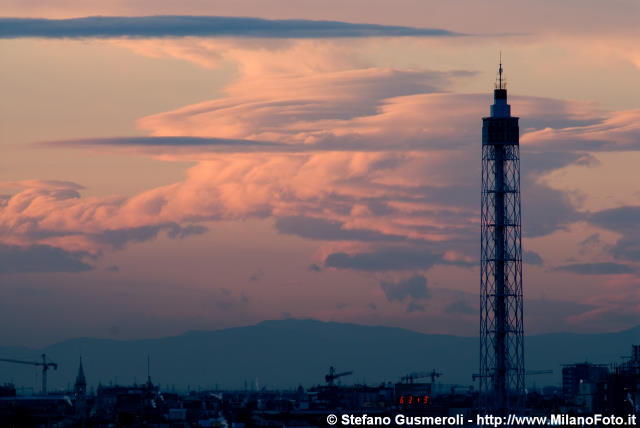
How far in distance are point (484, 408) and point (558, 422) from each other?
9605 millimetres

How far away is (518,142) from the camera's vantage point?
148m

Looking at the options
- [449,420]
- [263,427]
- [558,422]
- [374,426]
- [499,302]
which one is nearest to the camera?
[499,302]

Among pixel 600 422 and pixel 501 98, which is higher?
pixel 501 98

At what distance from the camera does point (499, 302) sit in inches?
5704

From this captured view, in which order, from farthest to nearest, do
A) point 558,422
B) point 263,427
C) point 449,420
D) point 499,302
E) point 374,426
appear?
point 263,427
point 449,420
point 374,426
point 558,422
point 499,302

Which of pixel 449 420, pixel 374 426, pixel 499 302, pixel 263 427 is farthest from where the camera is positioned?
pixel 263 427

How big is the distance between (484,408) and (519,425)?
4.42m

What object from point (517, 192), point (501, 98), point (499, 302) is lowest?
point (499, 302)

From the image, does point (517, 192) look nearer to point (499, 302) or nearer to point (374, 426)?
point (499, 302)

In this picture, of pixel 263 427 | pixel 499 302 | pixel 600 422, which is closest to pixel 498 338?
pixel 499 302

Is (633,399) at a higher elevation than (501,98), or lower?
lower

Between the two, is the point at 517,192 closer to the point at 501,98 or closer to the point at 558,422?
the point at 501,98

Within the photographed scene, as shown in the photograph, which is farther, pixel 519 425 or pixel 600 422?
pixel 600 422

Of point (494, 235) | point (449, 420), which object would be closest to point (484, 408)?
point (494, 235)
